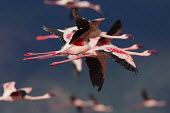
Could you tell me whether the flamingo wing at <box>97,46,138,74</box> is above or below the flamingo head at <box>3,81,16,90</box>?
below

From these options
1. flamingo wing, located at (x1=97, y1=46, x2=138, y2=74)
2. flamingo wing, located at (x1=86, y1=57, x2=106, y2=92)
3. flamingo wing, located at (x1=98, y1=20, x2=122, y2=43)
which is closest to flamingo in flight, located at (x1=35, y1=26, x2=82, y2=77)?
flamingo wing, located at (x1=86, y1=57, x2=106, y2=92)

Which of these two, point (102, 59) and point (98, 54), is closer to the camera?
point (98, 54)

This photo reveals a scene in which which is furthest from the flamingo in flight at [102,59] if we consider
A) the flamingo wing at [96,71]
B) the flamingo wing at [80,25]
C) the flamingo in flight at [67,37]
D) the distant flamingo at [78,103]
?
the distant flamingo at [78,103]

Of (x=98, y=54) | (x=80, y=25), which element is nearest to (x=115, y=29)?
(x=98, y=54)

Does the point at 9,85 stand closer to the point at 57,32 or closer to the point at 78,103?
the point at 57,32

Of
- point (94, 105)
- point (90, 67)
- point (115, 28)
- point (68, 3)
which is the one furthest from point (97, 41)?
point (94, 105)

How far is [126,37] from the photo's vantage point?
72.3 feet

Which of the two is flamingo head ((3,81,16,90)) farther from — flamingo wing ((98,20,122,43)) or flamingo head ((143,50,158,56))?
flamingo head ((143,50,158,56))

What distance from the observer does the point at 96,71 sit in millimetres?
18188

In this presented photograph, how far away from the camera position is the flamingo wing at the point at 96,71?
17.8m

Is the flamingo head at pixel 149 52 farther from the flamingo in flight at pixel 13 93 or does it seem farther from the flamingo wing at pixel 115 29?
the flamingo in flight at pixel 13 93

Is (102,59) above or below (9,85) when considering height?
below

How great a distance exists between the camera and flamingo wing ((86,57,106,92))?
17.8 m

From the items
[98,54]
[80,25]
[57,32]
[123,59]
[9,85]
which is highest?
[9,85]
